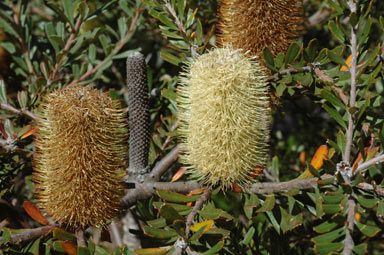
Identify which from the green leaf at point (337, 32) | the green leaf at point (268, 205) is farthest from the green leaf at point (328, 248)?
the green leaf at point (337, 32)

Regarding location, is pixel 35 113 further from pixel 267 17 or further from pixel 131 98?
pixel 267 17

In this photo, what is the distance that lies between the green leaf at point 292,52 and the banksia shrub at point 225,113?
8 cm

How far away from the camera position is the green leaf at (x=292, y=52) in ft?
2.99

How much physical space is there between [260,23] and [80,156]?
63 cm

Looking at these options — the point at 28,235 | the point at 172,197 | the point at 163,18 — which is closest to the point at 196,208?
the point at 172,197

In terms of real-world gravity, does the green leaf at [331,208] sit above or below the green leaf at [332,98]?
below

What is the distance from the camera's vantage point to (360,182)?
0.82 m

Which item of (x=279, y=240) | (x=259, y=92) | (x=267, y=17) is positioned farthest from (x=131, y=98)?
(x=279, y=240)

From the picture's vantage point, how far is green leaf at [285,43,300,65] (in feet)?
2.99

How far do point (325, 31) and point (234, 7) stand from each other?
43.4 inches

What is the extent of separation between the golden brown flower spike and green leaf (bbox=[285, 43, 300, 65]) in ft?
0.42

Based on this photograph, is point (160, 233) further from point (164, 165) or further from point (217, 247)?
point (164, 165)

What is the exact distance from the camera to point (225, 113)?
0.91 meters

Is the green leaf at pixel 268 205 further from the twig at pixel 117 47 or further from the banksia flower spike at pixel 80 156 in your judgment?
the twig at pixel 117 47
